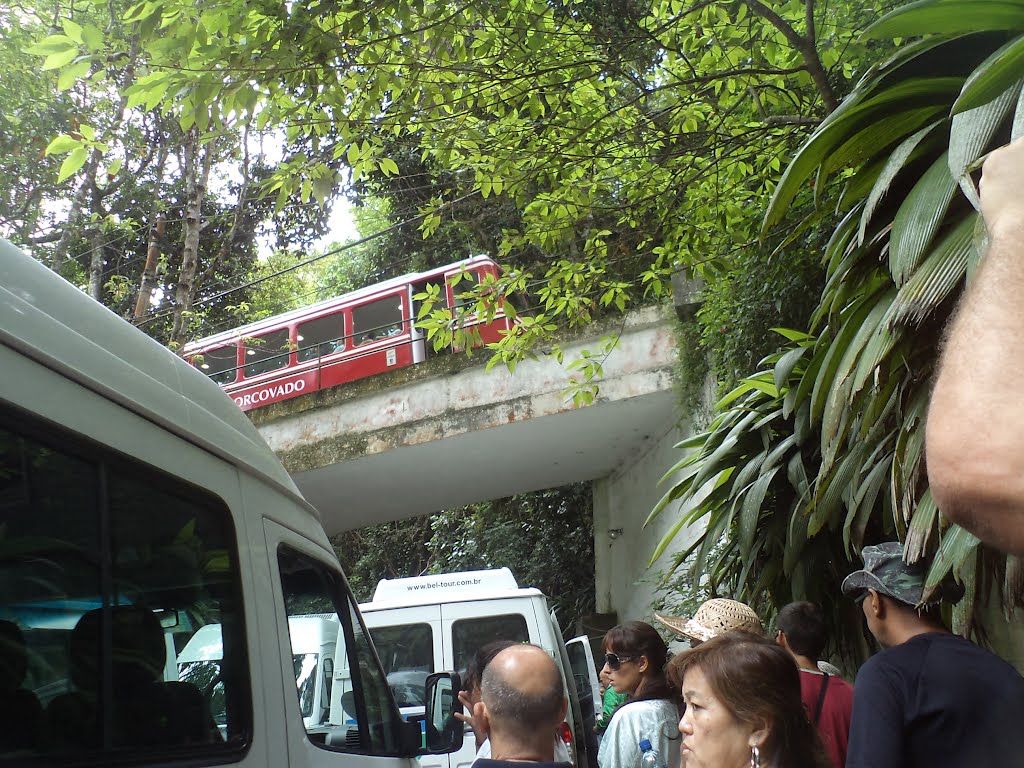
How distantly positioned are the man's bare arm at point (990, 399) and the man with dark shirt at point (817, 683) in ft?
8.93

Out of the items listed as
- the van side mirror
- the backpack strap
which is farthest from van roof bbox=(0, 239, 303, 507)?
the backpack strap

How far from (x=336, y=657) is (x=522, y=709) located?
2.44 ft

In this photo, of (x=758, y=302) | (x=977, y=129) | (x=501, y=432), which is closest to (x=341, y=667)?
(x=977, y=129)

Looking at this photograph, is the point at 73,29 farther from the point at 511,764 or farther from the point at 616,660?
the point at 616,660

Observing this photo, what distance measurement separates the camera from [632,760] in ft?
10.6

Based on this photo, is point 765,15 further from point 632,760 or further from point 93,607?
point 93,607

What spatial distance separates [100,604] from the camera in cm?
164

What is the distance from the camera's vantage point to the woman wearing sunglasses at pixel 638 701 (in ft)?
10.8

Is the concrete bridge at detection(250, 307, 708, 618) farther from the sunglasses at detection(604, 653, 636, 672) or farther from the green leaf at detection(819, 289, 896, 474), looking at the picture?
the green leaf at detection(819, 289, 896, 474)

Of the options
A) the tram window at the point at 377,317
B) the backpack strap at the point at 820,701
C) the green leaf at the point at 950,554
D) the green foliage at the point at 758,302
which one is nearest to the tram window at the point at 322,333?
the tram window at the point at 377,317

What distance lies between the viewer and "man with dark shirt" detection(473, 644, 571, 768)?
2.59 m

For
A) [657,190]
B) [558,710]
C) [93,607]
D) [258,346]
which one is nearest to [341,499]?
[258,346]

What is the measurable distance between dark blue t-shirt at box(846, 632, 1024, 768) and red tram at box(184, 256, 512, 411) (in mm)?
13645

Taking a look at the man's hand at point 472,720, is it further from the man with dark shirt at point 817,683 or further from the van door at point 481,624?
the van door at point 481,624
